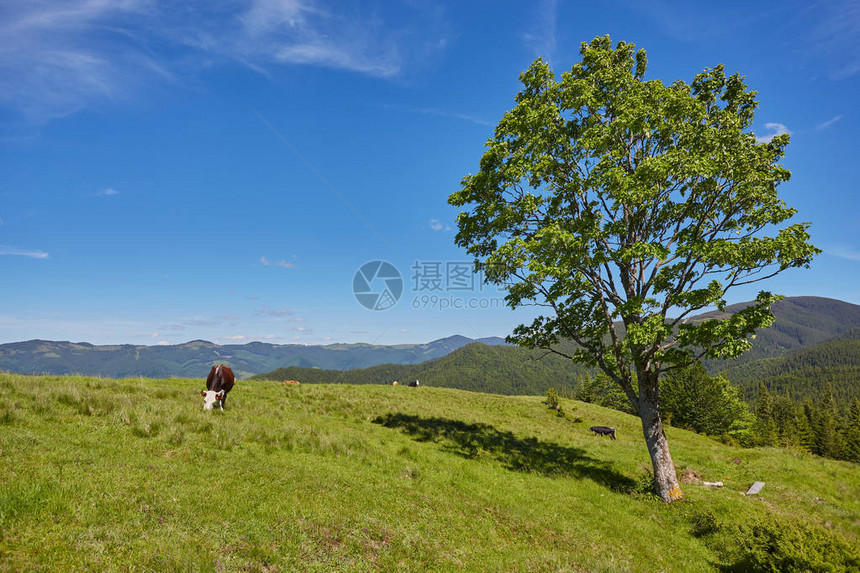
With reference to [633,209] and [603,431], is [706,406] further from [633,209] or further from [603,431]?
[633,209]

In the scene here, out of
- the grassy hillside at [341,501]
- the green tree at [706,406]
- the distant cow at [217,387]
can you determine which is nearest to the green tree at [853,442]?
the green tree at [706,406]

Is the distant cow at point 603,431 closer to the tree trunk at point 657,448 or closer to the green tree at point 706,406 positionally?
the tree trunk at point 657,448

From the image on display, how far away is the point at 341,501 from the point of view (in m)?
9.04

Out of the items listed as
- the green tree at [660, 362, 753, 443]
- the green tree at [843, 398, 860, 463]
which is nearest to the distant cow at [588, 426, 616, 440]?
the green tree at [660, 362, 753, 443]

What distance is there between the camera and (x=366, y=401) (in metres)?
27.0

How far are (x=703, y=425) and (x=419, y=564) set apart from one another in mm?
71102

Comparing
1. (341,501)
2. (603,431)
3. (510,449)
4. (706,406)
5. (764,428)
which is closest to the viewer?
(341,501)

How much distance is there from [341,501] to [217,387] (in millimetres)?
13094

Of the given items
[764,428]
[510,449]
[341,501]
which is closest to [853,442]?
[764,428]

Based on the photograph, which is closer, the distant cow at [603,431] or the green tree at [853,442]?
the distant cow at [603,431]

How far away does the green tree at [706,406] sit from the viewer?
188 feet

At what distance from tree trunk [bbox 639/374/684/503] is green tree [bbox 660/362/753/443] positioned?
171 feet

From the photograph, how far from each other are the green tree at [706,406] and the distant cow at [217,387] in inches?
2458

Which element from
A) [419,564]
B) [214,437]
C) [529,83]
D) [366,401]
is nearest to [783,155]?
[529,83]
